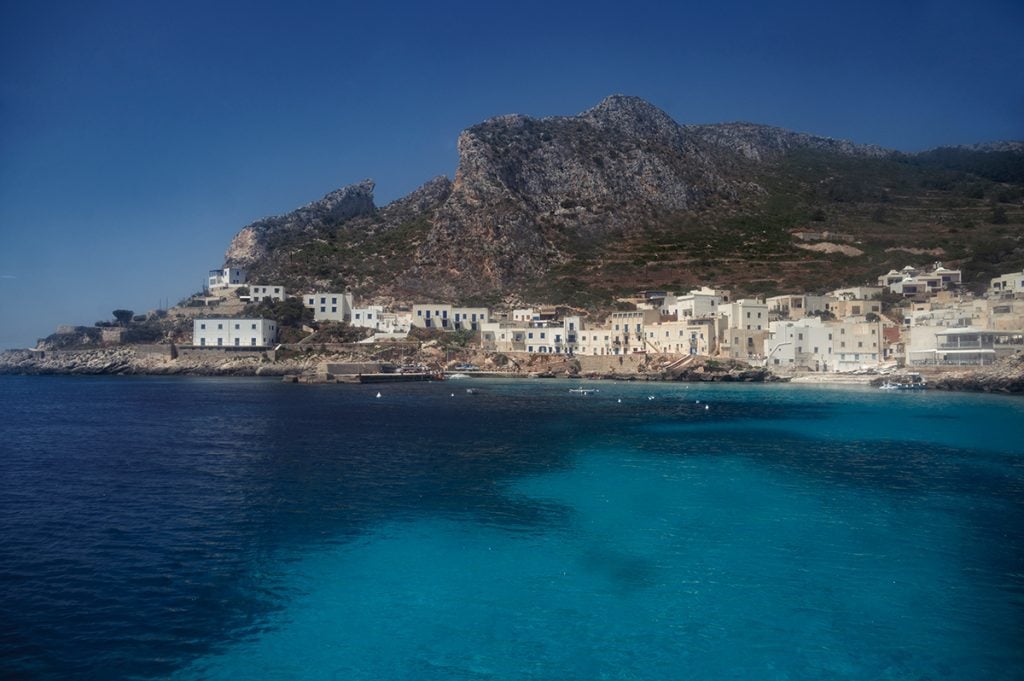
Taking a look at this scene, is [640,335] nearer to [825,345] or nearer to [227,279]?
[825,345]

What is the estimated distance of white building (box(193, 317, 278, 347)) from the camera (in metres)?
72.9

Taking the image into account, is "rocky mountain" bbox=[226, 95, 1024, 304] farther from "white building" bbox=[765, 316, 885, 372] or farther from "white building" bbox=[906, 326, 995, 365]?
"white building" bbox=[906, 326, 995, 365]

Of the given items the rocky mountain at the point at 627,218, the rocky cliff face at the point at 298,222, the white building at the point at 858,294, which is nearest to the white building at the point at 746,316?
the white building at the point at 858,294

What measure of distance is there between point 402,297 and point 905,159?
111 m

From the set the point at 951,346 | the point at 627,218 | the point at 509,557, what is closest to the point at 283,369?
the point at 509,557

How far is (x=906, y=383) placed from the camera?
52.7m

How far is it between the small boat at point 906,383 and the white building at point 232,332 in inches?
2395

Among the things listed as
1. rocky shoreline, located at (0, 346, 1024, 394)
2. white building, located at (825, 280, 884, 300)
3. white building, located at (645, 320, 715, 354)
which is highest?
white building, located at (825, 280, 884, 300)

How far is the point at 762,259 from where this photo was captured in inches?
3686

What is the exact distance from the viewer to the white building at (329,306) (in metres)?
79.2

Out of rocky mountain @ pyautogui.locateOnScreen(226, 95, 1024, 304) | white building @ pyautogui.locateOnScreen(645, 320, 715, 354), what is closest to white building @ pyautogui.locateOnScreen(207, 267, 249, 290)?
rocky mountain @ pyautogui.locateOnScreen(226, 95, 1024, 304)

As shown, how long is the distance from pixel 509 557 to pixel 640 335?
56925 millimetres

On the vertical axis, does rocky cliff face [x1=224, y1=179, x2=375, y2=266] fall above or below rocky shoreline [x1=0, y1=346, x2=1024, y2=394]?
above

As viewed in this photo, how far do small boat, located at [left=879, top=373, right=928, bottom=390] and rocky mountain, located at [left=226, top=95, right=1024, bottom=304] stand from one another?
97.2 ft
